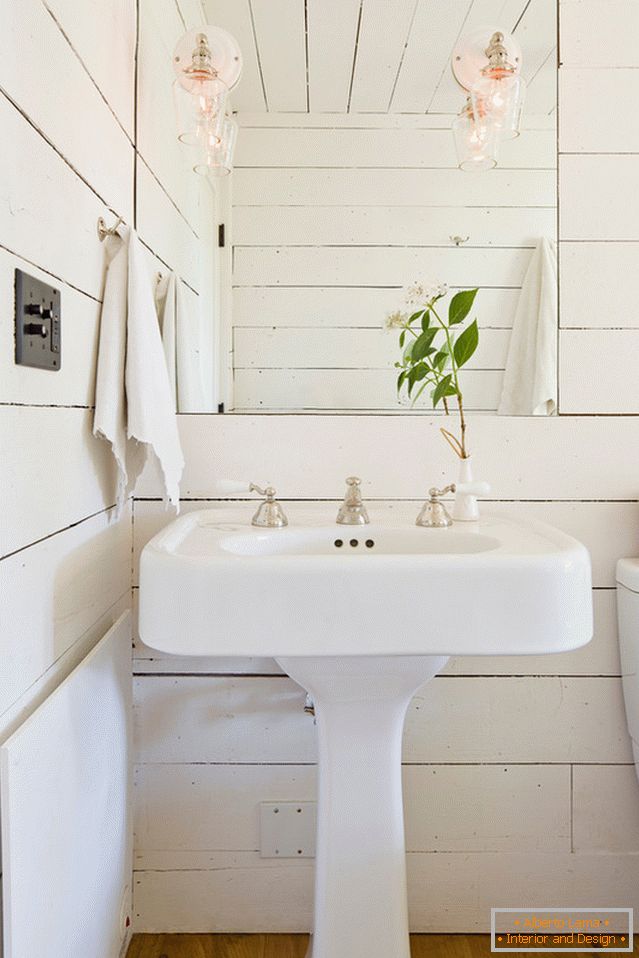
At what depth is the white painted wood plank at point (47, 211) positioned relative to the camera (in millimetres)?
849

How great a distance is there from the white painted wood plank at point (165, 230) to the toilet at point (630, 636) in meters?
0.99

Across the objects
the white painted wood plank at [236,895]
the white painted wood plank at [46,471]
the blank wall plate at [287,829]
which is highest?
the white painted wood plank at [46,471]

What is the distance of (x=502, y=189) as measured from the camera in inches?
59.4

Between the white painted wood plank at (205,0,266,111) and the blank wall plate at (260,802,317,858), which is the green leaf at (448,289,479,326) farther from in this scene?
the blank wall plate at (260,802,317,858)

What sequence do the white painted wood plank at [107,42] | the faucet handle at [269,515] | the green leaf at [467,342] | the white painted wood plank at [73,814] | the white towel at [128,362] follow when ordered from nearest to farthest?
the white painted wood plank at [73,814], the white painted wood plank at [107,42], the white towel at [128,362], the faucet handle at [269,515], the green leaf at [467,342]

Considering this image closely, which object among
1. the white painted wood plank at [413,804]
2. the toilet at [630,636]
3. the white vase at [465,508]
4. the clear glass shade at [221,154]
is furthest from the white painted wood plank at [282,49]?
the white painted wood plank at [413,804]

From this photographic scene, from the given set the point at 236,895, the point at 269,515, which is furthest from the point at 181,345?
the point at 236,895

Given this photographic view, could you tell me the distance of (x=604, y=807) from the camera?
153cm

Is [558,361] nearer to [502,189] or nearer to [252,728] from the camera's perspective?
[502,189]

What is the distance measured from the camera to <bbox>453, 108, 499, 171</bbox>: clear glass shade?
1.48 metres

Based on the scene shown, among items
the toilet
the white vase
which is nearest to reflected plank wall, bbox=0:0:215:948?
the white vase

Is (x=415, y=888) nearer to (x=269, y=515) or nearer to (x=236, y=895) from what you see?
(x=236, y=895)

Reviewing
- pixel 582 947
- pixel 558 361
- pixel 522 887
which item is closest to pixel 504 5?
pixel 558 361

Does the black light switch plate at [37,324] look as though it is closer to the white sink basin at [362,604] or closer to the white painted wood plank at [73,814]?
the white sink basin at [362,604]
